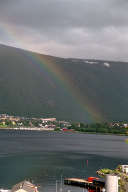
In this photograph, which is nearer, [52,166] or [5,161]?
[52,166]

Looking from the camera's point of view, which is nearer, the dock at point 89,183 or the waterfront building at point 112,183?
the waterfront building at point 112,183

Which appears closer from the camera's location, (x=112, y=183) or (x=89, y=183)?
(x=112, y=183)

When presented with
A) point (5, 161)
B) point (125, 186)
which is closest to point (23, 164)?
point (5, 161)

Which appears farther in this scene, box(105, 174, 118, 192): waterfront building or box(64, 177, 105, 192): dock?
box(64, 177, 105, 192): dock

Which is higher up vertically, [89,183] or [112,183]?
[112,183]

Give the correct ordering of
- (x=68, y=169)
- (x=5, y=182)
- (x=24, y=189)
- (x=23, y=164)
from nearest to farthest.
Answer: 1. (x=24, y=189)
2. (x=5, y=182)
3. (x=68, y=169)
4. (x=23, y=164)

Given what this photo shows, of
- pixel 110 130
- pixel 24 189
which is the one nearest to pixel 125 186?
pixel 24 189

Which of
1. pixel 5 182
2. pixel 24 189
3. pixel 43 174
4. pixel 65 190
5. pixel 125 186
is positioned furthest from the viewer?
pixel 43 174

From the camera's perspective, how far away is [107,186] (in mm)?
29172

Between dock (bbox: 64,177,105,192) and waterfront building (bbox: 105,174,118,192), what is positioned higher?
waterfront building (bbox: 105,174,118,192)

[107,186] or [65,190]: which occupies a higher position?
[107,186]

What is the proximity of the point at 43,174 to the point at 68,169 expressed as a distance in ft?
23.0

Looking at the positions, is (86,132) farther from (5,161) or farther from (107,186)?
(107,186)

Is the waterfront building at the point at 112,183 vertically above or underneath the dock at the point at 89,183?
above
